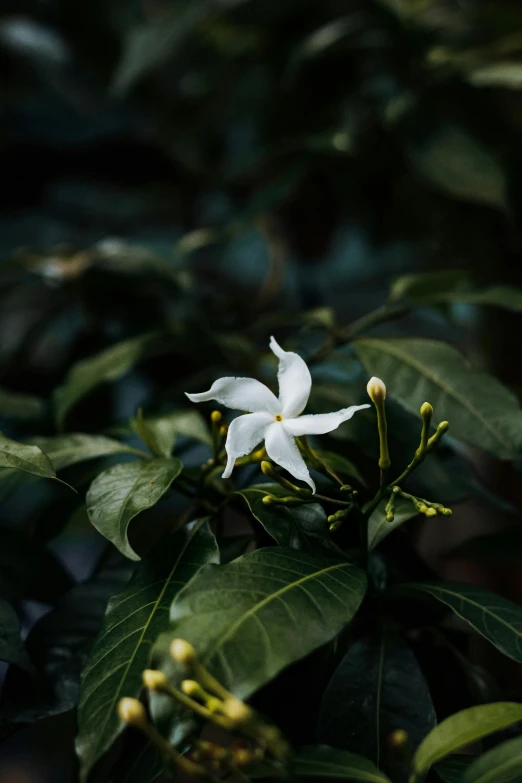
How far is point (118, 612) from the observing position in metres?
0.48

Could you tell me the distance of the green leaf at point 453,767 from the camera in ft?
1.41

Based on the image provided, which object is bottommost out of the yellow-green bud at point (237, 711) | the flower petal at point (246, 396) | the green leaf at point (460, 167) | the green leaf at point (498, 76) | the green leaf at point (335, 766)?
the green leaf at point (335, 766)

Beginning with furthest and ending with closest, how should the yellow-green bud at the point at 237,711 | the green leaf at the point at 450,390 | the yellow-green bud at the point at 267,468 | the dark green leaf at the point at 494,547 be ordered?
the dark green leaf at the point at 494,547
the green leaf at the point at 450,390
the yellow-green bud at the point at 267,468
the yellow-green bud at the point at 237,711

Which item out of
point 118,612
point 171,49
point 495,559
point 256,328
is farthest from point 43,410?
point 171,49

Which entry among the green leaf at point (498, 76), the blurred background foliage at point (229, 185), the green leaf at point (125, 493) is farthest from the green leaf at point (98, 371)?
the green leaf at point (498, 76)

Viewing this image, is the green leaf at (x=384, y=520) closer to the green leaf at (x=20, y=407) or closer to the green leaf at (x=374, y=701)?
the green leaf at (x=374, y=701)

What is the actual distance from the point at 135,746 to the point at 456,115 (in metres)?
0.94

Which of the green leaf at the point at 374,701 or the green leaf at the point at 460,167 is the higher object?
the green leaf at the point at 460,167

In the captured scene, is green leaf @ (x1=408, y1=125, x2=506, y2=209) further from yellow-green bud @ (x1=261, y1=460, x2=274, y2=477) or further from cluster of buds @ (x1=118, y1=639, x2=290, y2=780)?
cluster of buds @ (x1=118, y1=639, x2=290, y2=780)

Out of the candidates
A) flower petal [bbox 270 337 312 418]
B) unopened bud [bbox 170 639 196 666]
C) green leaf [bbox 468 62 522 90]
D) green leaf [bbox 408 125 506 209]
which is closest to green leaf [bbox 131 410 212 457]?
flower petal [bbox 270 337 312 418]

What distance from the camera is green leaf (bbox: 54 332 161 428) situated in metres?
0.74

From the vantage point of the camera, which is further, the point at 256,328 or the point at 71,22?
the point at 71,22

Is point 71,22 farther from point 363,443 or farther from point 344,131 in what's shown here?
point 363,443

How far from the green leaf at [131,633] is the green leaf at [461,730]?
0.55ft
